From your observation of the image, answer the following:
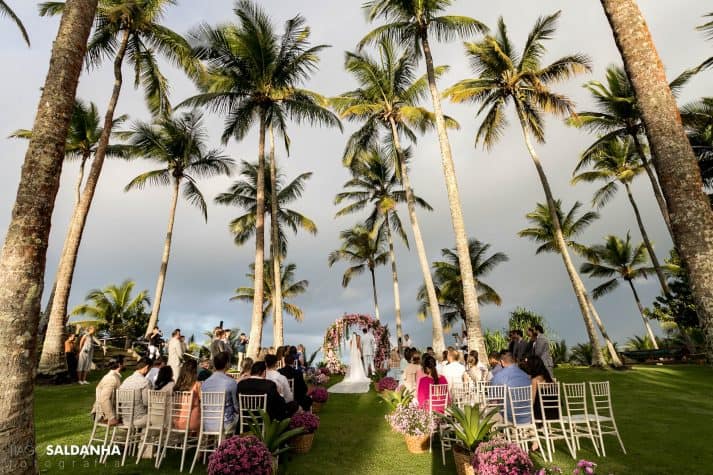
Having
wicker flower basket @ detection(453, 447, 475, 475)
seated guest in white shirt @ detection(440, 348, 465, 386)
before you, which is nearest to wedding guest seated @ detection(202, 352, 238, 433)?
wicker flower basket @ detection(453, 447, 475, 475)

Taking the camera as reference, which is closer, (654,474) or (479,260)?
(654,474)

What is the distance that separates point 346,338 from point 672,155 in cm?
1814

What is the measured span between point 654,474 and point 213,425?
627 cm

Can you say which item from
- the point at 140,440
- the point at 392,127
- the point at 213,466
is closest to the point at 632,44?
the point at 213,466

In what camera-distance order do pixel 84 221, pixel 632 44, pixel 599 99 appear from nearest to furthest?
pixel 632 44
pixel 84 221
pixel 599 99

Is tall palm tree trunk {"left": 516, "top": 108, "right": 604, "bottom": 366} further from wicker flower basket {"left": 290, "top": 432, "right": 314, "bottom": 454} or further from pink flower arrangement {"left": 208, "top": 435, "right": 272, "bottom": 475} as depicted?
pink flower arrangement {"left": 208, "top": 435, "right": 272, "bottom": 475}

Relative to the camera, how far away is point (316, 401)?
1041cm

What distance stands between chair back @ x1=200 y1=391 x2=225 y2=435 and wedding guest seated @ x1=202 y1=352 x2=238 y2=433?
11 centimetres

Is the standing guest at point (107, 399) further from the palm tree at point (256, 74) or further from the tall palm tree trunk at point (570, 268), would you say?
the tall palm tree trunk at point (570, 268)

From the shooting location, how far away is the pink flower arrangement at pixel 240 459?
4.20m

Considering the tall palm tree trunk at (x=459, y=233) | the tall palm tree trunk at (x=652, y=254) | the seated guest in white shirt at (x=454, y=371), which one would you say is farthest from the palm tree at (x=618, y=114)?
the seated guest in white shirt at (x=454, y=371)

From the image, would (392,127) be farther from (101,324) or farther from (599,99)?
(101,324)

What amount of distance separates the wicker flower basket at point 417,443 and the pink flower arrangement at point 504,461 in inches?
91.6

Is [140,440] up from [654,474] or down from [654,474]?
up
